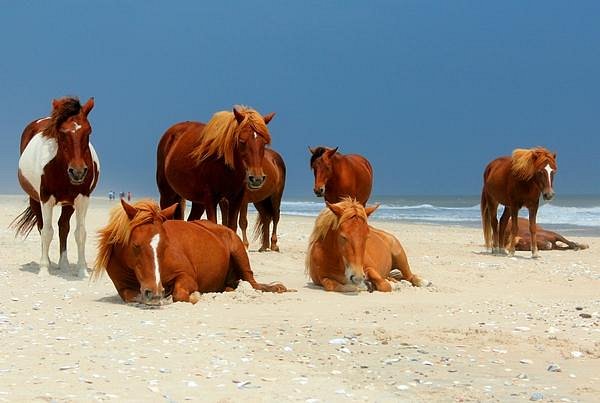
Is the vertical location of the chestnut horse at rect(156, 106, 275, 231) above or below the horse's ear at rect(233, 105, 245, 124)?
below

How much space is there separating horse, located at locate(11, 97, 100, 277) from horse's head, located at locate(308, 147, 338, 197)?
12.7 ft

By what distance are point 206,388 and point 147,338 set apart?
52.5 inches

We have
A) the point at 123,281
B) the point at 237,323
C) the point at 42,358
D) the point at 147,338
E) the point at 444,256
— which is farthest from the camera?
the point at 444,256

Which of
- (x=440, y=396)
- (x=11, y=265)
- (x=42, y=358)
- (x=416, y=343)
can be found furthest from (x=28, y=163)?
(x=440, y=396)

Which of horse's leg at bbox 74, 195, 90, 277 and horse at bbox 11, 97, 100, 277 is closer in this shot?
horse at bbox 11, 97, 100, 277

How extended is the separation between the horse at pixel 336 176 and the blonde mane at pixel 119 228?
5.37m

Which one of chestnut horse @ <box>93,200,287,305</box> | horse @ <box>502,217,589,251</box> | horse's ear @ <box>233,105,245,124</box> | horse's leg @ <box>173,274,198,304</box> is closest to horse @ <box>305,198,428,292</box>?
chestnut horse @ <box>93,200,287,305</box>

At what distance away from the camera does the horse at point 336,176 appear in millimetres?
12125

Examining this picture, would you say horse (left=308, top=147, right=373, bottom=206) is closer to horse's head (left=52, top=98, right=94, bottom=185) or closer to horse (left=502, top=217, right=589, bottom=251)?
horse (left=502, top=217, right=589, bottom=251)

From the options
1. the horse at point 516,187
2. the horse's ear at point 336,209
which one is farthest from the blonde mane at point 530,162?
the horse's ear at point 336,209

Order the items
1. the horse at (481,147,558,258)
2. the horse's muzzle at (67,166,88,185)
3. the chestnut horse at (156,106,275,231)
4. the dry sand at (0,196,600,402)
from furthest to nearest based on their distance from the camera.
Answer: the horse at (481,147,558,258)
the chestnut horse at (156,106,275,231)
the horse's muzzle at (67,166,88,185)
the dry sand at (0,196,600,402)

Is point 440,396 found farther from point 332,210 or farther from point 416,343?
point 332,210

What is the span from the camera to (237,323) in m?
5.88

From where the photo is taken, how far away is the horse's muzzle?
8.26m
